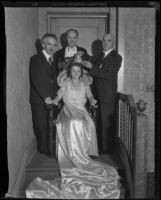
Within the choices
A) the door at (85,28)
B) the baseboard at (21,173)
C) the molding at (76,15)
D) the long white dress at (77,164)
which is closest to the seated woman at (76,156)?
the long white dress at (77,164)

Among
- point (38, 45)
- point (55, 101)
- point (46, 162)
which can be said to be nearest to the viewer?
point (46, 162)

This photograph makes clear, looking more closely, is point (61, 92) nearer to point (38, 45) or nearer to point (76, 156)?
point (76, 156)

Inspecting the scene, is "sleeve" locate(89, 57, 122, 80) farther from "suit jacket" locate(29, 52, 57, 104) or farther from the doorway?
the doorway

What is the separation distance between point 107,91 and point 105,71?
0.23 meters

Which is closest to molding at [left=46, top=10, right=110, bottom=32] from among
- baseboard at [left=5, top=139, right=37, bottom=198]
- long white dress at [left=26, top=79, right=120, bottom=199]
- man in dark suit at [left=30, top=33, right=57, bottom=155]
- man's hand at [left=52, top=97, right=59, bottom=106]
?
man in dark suit at [left=30, top=33, right=57, bottom=155]

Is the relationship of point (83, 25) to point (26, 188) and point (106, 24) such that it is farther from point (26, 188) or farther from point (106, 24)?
point (26, 188)

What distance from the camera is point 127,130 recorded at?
2963mm

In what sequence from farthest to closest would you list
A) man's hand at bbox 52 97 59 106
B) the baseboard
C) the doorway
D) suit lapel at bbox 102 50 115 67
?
the doorway, suit lapel at bbox 102 50 115 67, man's hand at bbox 52 97 59 106, the baseboard

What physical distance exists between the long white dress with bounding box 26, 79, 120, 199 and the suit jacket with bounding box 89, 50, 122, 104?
149 millimetres

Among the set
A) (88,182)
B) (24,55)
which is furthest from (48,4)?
(88,182)

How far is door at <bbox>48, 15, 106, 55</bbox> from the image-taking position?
3.88 m

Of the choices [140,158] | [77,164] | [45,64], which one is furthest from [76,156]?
[45,64]

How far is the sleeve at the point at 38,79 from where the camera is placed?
3068 millimetres

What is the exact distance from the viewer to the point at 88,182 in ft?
8.47
